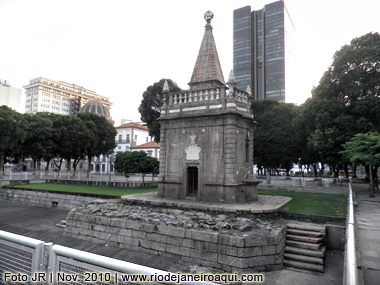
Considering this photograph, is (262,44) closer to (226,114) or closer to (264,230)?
(226,114)

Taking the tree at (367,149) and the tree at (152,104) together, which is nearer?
the tree at (367,149)

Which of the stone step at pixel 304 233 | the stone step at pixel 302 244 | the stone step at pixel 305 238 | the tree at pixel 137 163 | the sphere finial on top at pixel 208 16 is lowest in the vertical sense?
the stone step at pixel 302 244

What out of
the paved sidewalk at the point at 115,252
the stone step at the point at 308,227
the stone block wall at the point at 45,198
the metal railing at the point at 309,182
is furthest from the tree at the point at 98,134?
the stone step at the point at 308,227

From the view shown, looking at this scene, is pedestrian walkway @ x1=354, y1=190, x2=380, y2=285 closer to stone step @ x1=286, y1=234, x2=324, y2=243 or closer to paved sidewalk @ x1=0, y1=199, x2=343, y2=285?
paved sidewalk @ x1=0, y1=199, x2=343, y2=285

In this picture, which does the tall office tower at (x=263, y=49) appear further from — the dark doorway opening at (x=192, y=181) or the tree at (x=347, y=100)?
the dark doorway opening at (x=192, y=181)

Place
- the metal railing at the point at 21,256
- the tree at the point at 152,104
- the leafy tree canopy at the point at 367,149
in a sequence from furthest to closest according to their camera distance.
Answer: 1. the tree at the point at 152,104
2. the leafy tree canopy at the point at 367,149
3. the metal railing at the point at 21,256

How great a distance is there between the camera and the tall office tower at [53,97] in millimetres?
98688

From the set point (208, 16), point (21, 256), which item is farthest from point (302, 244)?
point (208, 16)

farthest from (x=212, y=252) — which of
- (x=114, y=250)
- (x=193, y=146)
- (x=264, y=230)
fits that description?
(x=193, y=146)

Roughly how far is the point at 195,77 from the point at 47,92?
104 meters

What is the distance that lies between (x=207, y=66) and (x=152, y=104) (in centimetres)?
1684

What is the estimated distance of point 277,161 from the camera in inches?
1270

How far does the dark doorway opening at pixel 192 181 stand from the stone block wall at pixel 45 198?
7441mm

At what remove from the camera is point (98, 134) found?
148 feet
